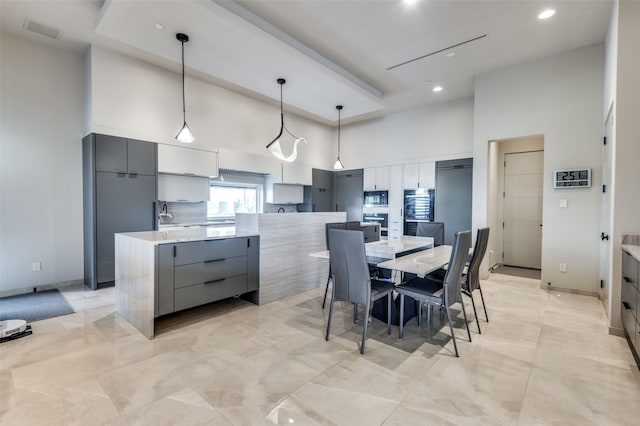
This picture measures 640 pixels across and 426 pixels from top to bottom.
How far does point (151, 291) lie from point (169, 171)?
7.96 ft

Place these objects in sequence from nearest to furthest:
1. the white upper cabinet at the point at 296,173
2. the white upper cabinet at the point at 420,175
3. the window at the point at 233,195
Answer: the window at the point at 233,195
the white upper cabinet at the point at 420,175
the white upper cabinet at the point at 296,173

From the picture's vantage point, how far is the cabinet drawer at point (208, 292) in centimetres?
276

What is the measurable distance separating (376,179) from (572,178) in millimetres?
3339

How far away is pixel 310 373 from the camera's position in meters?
2.05

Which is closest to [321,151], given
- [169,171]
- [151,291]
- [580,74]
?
[169,171]

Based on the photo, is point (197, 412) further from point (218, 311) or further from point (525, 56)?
point (525, 56)

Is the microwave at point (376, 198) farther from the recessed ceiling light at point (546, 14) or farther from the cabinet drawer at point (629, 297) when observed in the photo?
the cabinet drawer at point (629, 297)

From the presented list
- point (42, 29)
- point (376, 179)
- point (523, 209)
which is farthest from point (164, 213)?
point (523, 209)

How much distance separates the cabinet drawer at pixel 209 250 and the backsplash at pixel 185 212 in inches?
84.0

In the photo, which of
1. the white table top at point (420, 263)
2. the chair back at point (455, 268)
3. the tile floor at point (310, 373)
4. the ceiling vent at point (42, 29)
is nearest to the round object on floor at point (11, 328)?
the tile floor at point (310, 373)

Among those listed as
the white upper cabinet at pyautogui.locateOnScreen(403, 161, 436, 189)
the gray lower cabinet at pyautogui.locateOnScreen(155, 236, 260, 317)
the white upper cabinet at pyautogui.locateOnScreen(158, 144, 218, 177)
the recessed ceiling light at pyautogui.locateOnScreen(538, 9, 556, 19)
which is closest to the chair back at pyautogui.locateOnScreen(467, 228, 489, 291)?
the gray lower cabinet at pyautogui.locateOnScreen(155, 236, 260, 317)

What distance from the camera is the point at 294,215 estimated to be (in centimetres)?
380

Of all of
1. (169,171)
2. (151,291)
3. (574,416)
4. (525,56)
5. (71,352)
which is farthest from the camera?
(169,171)

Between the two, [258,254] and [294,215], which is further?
[294,215]
